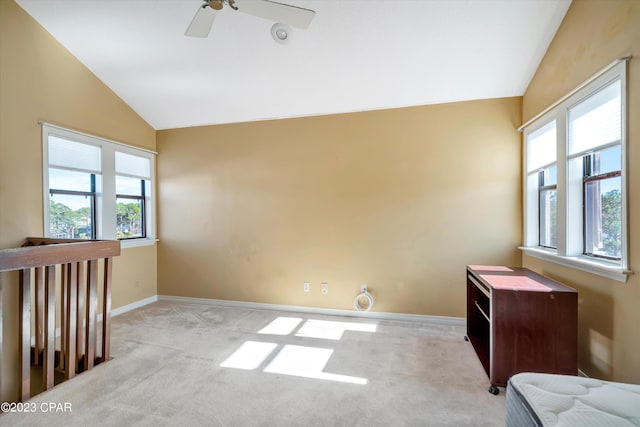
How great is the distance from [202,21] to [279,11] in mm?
618

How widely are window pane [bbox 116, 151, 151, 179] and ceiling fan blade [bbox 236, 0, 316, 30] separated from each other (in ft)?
10.1

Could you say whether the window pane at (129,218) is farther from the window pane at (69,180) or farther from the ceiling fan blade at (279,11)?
the ceiling fan blade at (279,11)

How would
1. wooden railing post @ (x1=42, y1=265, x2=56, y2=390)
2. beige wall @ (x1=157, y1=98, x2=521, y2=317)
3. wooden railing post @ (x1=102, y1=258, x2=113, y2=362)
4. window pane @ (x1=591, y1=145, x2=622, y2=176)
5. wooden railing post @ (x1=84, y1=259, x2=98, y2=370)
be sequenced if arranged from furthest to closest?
beige wall @ (x1=157, y1=98, x2=521, y2=317), wooden railing post @ (x1=102, y1=258, x2=113, y2=362), wooden railing post @ (x1=84, y1=259, x2=98, y2=370), wooden railing post @ (x1=42, y1=265, x2=56, y2=390), window pane @ (x1=591, y1=145, x2=622, y2=176)

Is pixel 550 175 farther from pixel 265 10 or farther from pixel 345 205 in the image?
pixel 265 10

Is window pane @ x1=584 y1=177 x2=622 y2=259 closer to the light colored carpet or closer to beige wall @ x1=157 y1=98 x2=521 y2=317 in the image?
beige wall @ x1=157 y1=98 x2=521 y2=317

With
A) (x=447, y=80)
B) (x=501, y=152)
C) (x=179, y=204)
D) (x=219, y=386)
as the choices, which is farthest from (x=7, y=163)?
(x=501, y=152)

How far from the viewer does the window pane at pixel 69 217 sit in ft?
10.6

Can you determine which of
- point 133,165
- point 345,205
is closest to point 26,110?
point 133,165

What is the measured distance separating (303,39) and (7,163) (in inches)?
120

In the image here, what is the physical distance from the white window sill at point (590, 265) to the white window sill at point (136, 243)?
15.9 ft

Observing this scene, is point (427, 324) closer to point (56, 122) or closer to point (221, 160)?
point (221, 160)

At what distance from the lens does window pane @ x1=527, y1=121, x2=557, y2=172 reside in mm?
2744

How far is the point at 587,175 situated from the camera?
7.56ft

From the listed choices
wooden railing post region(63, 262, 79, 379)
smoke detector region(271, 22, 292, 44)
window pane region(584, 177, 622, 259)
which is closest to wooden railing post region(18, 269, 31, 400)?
wooden railing post region(63, 262, 79, 379)
